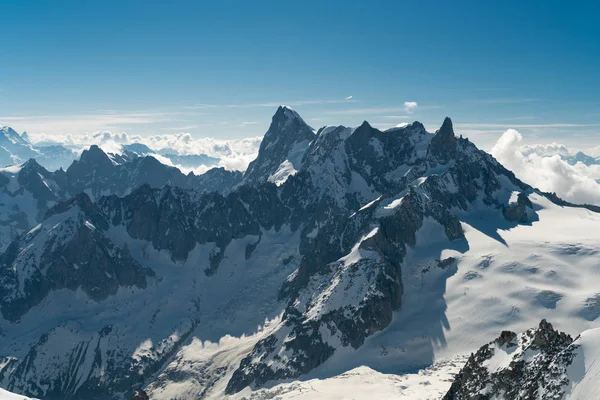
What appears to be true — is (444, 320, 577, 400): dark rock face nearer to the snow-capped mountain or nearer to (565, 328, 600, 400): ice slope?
the snow-capped mountain

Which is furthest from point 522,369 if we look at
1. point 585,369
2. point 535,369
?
point 585,369

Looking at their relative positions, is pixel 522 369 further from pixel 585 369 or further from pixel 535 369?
pixel 585 369

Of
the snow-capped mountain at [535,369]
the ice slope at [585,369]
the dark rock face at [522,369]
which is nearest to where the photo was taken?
the ice slope at [585,369]

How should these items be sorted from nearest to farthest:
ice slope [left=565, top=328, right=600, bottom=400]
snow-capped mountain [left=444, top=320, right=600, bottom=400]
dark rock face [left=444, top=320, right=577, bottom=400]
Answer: ice slope [left=565, top=328, right=600, bottom=400]
snow-capped mountain [left=444, top=320, right=600, bottom=400]
dark rock face [left=444, top=320, right=577, bottom=400]

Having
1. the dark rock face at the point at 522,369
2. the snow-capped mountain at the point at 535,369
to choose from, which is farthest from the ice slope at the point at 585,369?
the dark rock face at the point at 522,369

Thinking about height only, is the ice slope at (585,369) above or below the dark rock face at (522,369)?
above

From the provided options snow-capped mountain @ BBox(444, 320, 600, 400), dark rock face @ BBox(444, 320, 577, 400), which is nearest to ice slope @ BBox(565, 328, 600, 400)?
snow-capped mountain @ BBox(444, 320, 600, 400)

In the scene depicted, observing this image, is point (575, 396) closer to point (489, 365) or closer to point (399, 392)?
point (489, 365)

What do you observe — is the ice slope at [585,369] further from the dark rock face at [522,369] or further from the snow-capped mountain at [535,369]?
the dark rock face at [522,369]
